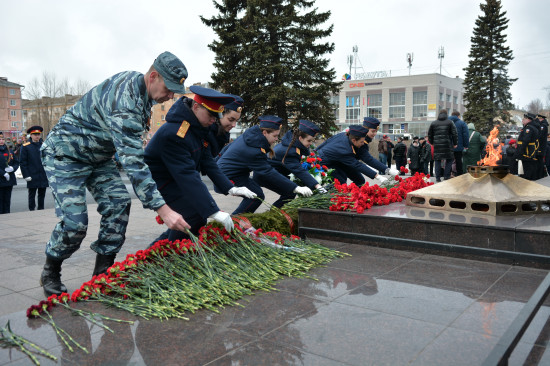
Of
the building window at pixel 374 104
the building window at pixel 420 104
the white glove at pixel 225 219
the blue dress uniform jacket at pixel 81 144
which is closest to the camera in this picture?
the blue dress uniform jacket at pixel 81 144

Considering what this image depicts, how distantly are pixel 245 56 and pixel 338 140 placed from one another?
62.2 feet

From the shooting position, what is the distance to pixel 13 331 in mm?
2465

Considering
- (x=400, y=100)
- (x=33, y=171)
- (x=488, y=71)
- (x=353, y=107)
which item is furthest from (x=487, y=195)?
(x=353, y=107)

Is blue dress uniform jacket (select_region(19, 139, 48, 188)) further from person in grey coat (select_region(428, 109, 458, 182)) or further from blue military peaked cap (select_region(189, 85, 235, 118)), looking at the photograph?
person in grey coat (select_region(428, 109, 458, 182))

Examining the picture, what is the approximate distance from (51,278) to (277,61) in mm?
22190

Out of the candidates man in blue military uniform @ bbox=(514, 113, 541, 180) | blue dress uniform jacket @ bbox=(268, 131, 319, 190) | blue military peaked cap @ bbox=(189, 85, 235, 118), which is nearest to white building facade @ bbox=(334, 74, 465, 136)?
man in blue military uniform @ bbox=(514, 113, 541, 180)

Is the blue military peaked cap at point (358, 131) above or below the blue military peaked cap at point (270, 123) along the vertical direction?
below

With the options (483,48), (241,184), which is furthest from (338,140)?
(483,48)

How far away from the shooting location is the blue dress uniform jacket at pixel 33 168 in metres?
9.59

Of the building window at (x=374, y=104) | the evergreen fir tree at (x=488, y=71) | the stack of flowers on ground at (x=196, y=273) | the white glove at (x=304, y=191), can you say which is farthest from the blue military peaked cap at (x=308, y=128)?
the building window at (x=374, y=104)

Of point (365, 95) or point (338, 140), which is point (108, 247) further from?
point (365, 95)

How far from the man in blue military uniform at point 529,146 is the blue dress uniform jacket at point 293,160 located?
7426 millimetres

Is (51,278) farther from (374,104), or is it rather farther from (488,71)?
(374,104)

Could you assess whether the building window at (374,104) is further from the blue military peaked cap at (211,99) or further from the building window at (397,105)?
the blue military peaked cap at (211,99)
